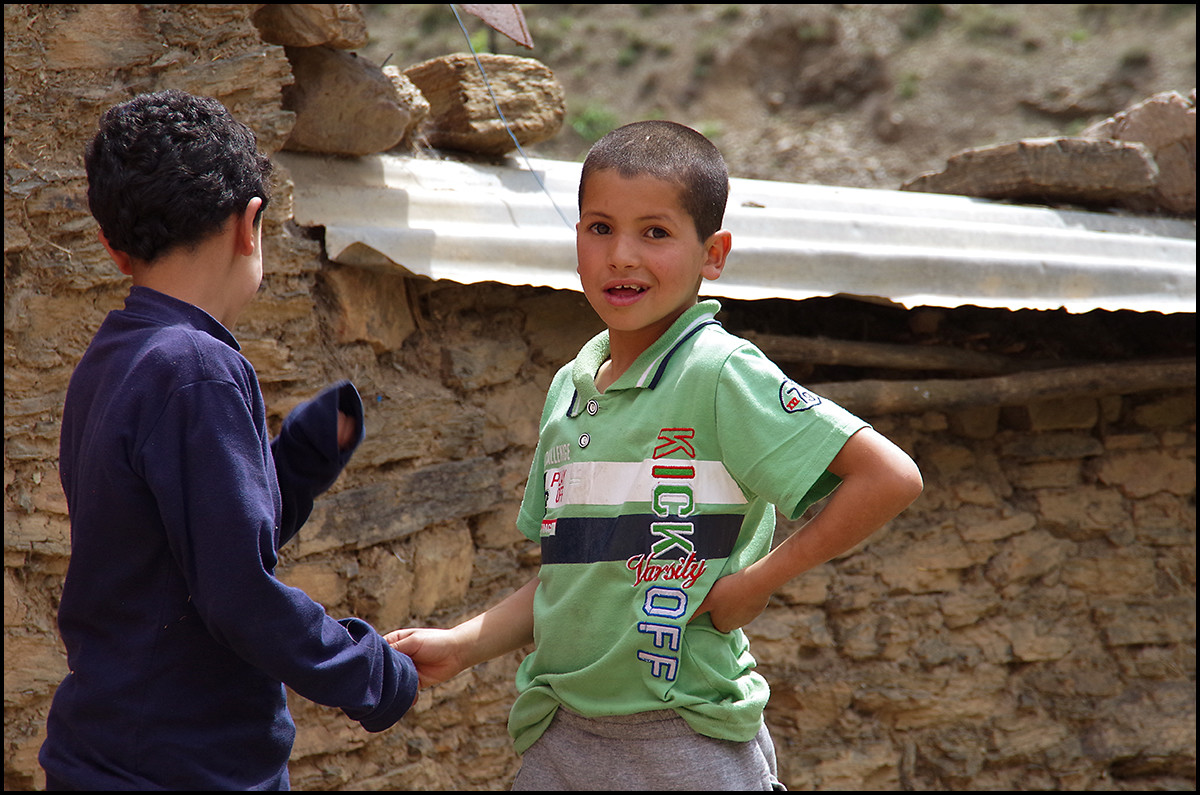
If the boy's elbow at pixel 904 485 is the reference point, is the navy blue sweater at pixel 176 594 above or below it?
below

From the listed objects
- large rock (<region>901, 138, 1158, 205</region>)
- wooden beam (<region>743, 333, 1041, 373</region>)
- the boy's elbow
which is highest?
large rock (<region>901, 138, 1158, 205</region>)

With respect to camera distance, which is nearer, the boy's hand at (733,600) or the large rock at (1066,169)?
the boy's hand at (733,600)

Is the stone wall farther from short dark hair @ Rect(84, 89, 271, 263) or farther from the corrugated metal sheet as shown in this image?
short dark hair @ Rect(84, 89, 271, 263)

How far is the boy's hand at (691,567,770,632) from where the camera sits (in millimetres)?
1484

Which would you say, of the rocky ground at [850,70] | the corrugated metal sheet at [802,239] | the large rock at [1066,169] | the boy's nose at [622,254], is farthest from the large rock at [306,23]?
the rocky ground at [850,70]

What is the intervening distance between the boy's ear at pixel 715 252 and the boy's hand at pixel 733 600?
0.47 metres

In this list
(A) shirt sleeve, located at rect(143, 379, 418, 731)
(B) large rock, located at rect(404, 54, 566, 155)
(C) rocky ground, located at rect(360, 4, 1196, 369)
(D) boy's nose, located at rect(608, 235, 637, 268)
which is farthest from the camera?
(C) rocky ground, located at rect(360, 4, 1196, 369)

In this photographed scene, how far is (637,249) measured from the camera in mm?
1581

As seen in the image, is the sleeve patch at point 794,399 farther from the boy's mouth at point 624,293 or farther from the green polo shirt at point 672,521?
the boy's mouth at point 624,293

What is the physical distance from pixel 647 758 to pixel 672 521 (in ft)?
1.08

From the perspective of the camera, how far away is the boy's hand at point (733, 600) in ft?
4.87

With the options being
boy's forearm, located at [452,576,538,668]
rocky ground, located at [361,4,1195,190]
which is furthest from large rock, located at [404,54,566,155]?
rocky ground, located at [361,4,1195,190]

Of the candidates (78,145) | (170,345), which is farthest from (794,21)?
(170,345)

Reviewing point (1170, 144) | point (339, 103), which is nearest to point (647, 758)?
point (339, 103)
